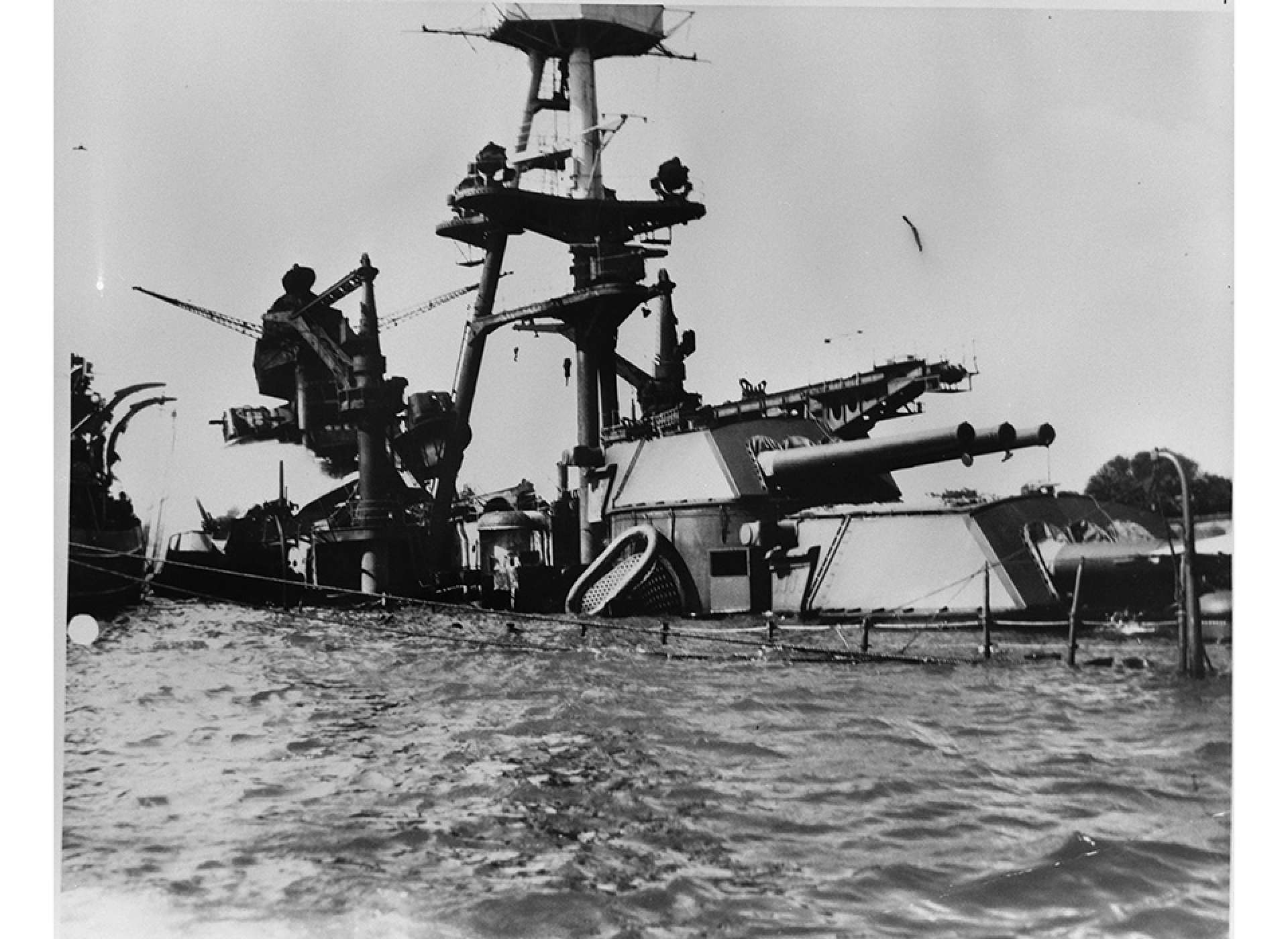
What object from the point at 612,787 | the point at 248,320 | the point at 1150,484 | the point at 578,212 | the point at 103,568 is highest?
the point at 578,212

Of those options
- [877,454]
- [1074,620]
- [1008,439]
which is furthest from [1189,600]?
[877,454]

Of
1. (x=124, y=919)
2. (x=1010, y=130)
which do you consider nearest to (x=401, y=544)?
(x=124, y=919)

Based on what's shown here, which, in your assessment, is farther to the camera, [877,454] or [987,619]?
[877,454]

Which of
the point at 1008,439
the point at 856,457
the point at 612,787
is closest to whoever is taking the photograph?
the point at 612,787

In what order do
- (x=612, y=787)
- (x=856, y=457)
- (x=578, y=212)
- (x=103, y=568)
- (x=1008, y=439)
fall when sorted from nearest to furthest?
(x=612, y=787), (x=103, y=568), (x=1008, y=439), (x=856, y=457), (x=578, y=212)

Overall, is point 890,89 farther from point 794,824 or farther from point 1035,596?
point 794,824

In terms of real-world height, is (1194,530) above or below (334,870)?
above

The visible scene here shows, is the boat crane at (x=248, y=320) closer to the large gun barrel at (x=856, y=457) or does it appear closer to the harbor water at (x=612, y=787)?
the harbor water at (x=612, y=787)

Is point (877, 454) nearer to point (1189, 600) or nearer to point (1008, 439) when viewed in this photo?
point (1008, 439)
